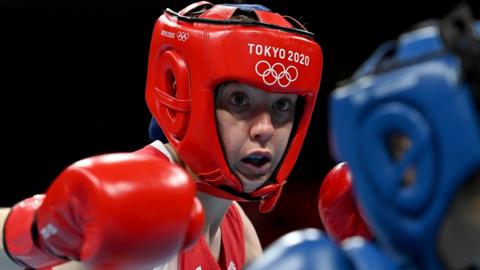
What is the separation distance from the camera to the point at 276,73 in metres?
1.87

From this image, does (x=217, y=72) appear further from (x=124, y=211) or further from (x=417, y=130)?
(x=417, y=130)

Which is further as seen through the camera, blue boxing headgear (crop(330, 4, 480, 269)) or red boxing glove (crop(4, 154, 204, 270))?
red boxing glove (crop(4, 154, 204, 270))

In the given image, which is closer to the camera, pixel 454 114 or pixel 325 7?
pixel 454 114

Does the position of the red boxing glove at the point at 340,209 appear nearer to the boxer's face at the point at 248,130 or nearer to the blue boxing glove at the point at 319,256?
the boxer's face at the point at 248,130

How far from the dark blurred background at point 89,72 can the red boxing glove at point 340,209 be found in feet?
7.33

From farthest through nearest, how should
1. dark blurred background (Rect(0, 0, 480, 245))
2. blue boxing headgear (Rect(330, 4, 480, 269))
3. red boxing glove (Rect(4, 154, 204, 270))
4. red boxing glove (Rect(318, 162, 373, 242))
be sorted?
1. dark blurred background (Rect(0, 0, 480, 245))
2. red boxing glove (Rect(318, 162, 373, 242))
3. red boxing glove (Rect(4, 154, 204, 270))
4. blue boxing headgear (Rect(330, 4, 480, 269))

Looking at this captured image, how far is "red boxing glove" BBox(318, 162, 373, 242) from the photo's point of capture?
1.78 m

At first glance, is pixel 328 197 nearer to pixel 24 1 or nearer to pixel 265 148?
pixel 265 148

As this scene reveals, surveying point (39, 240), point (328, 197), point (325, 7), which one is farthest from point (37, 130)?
point (39, 240)

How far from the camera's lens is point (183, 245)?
1172mm

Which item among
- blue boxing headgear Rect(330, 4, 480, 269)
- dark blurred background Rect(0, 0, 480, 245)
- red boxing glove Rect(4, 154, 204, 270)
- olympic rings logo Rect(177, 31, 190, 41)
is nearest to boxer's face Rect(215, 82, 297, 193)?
olympic rings logo Rect(177, 31, 190, 41)

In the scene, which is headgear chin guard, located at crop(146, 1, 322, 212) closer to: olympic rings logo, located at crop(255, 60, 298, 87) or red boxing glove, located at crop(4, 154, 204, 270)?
olympic rings logo, located at crop(255, 60, 298, 87)

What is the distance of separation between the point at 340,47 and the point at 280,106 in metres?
2.36

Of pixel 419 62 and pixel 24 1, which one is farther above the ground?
pixel 419 62
